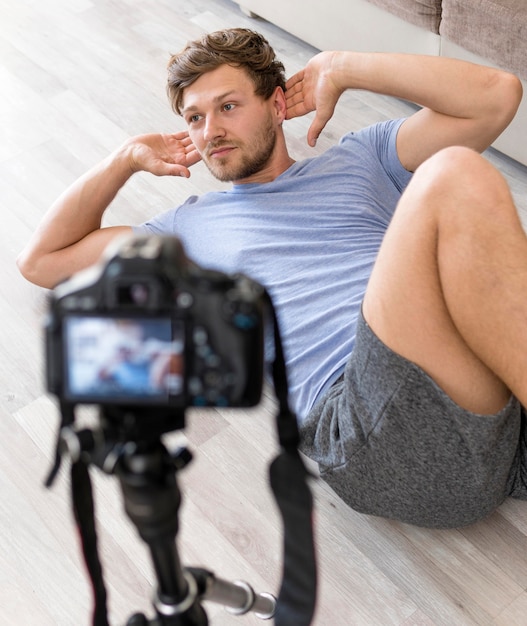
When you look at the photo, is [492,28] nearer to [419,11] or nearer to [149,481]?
[419,11]

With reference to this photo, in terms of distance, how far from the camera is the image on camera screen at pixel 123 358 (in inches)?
27.6

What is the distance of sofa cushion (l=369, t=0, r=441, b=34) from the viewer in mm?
2301

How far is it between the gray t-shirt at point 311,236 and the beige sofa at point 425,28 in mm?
444

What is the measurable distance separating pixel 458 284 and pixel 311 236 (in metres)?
0.47

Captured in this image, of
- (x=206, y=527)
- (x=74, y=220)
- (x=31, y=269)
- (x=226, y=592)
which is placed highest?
(x=226, y=592)

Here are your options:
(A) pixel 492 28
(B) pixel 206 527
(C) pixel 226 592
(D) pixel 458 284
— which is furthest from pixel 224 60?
(C) pixel 226 592

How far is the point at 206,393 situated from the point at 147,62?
2.33 meters

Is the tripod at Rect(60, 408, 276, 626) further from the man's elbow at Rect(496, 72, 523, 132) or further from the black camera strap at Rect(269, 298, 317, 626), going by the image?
the man's elbow at Rect(496, 72, 523, 132)

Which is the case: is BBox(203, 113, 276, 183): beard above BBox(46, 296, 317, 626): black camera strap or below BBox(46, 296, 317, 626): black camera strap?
below

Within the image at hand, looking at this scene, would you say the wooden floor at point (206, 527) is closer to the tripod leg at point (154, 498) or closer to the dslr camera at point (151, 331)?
the tripod leg at point (154, 498)

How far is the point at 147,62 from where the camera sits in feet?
9.45

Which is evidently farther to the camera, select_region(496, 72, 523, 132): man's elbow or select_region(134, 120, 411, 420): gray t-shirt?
select_region(496, 72, 523, 132): man's elbow

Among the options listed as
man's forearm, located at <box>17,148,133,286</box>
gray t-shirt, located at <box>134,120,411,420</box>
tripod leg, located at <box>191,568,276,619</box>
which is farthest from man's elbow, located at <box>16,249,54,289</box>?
tripod leg, located at <box>191,568,276,619</box>

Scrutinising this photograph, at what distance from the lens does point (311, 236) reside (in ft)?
5.65
